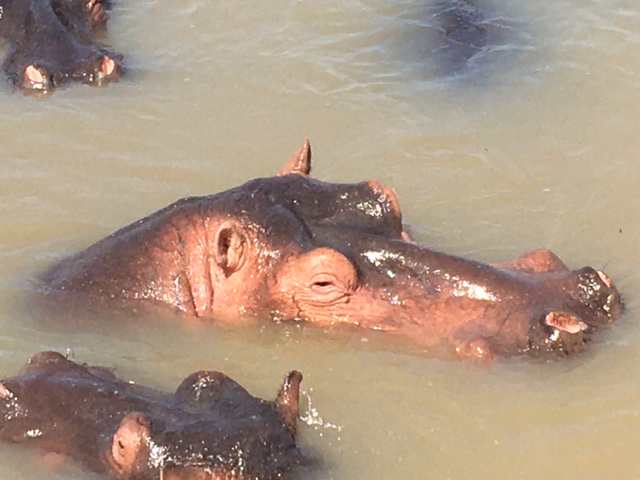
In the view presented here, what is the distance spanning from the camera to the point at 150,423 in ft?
17.2

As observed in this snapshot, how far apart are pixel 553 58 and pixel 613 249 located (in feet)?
10.1

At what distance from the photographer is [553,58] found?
10.4 m

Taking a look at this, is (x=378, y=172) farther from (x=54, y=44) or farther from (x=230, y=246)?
(x=54, y=44)

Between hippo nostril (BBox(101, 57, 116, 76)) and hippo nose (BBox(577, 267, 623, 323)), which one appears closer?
hippo nose (BBox(577, 267, 623, 323))

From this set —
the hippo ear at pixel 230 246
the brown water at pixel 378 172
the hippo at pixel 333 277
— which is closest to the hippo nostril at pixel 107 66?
the brown water at pixel 378 172

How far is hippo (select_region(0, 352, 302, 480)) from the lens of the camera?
17.0 feet

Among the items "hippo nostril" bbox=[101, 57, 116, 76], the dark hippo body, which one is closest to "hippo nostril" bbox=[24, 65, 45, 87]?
"hippo nostril" bbox=[101, 57, 116, 76]

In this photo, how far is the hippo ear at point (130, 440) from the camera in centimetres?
517

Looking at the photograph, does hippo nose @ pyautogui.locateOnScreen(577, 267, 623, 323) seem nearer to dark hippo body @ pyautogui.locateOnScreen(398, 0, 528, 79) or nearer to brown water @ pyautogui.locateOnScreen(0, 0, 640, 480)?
brown water @ pyautogui.locateOnScreen(0, 0, 640, 480)

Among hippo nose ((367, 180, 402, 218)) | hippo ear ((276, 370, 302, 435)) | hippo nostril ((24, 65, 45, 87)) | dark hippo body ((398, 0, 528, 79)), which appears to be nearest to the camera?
hippo ear ((276, 370, 302, 435))

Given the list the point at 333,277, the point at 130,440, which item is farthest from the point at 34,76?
the point at 130,440

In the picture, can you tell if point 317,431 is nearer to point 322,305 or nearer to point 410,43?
point 322,305

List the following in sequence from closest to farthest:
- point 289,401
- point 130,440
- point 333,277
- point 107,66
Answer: point 130,440
point 289,401
point 333,277
point 107,66

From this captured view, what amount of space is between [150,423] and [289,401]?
0.70 meters
